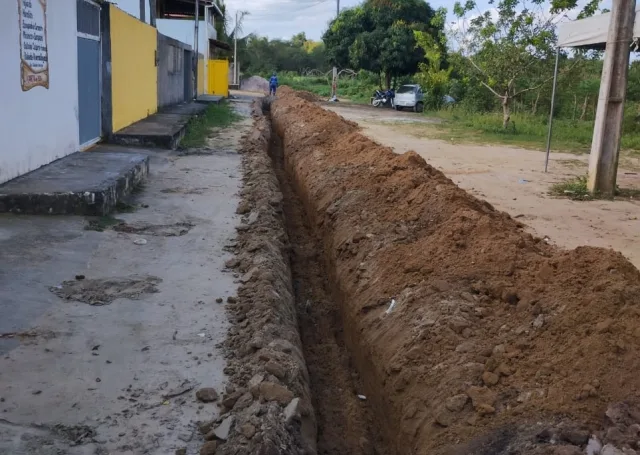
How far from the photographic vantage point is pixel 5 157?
7094 mm

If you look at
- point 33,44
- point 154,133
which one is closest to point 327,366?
point 33,44

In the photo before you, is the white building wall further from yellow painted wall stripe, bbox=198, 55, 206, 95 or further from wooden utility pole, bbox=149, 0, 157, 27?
yellow painted wall stripe, bbox=198, 55, 206, 95

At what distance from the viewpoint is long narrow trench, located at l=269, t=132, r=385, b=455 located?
4012mm

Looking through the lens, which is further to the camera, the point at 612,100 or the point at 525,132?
the point at 525,132

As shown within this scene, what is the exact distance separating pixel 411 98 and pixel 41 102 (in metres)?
26.1

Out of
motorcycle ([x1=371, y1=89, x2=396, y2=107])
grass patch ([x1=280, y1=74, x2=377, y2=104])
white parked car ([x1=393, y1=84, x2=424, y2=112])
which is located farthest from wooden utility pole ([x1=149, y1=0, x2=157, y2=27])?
grass patch ([x1=280, y1=74, x2=377, y2=104])

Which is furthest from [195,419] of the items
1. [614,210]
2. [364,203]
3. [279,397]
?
[614,210]

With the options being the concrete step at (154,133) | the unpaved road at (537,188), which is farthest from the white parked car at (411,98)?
the concrete step at (154,133)

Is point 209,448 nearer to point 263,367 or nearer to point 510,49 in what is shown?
point 263,367

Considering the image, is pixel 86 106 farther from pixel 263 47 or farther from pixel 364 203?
pixel 263 47

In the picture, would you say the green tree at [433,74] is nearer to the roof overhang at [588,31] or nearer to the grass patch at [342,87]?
the grass patch at [342,87]

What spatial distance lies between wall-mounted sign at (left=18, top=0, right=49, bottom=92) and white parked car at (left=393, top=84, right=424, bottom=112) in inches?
1012

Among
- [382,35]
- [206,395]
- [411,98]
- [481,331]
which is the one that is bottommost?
[206,395]

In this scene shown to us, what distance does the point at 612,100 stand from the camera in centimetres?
969
